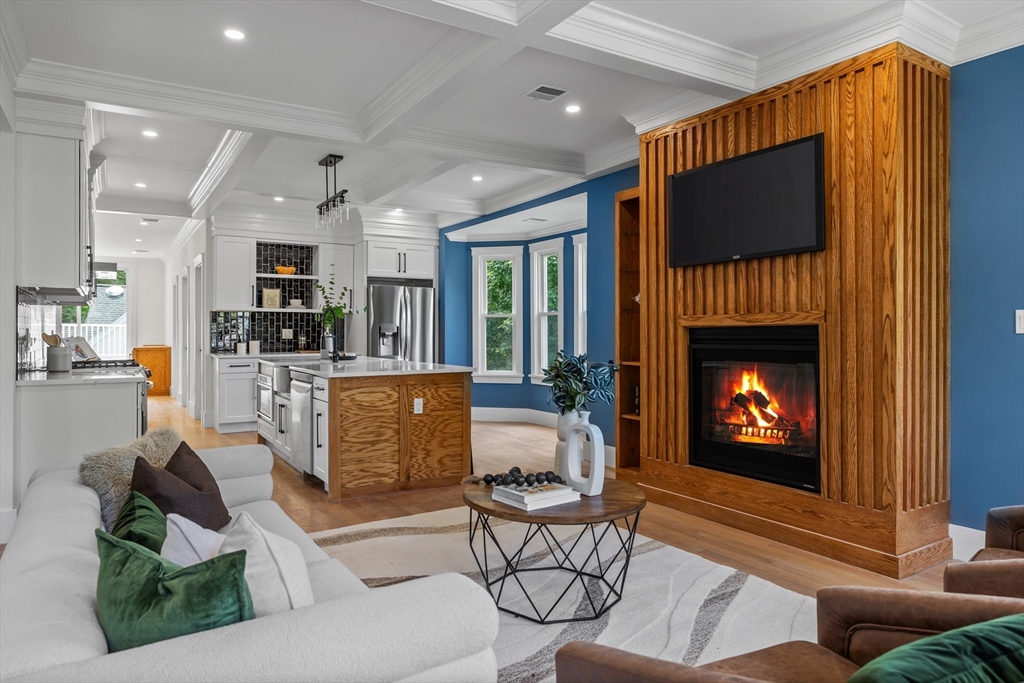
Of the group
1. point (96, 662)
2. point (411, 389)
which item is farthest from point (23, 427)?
point (96, 662)

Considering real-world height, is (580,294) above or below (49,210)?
below

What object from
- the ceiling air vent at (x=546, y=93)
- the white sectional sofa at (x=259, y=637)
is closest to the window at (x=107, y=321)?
the ceiling air vent at (x=546, y=93)

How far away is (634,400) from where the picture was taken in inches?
192

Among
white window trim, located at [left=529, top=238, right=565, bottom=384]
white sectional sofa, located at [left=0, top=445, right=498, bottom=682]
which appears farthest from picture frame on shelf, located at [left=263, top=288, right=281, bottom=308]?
white sectional sofa, located at [left=0, top=445, right=498, bottom=682]

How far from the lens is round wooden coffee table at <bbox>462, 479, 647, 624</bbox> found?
243cm

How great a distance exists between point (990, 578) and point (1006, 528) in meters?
0.65

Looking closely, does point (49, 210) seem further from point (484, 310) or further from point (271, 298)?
point (484, 310)

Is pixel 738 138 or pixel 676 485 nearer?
pixel 738 138

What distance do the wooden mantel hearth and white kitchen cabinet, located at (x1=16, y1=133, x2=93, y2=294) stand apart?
13.1 ft

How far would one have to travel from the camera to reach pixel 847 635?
5.07ft

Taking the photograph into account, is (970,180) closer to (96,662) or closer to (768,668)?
(768,668)

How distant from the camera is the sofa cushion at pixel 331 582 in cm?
170

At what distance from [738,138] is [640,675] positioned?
11.1 feet

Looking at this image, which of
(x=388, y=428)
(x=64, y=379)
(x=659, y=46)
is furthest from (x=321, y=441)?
(x=659, y=46)
